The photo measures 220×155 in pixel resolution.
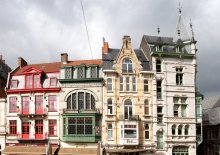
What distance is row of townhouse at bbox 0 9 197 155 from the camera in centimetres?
4128

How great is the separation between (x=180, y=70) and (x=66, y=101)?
13625 millimetres

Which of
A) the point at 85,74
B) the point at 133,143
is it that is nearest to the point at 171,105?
the point at 133,143

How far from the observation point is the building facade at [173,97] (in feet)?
138

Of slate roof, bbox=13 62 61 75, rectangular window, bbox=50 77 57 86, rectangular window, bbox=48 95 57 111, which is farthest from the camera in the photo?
slate roof, bbox=13 62 61 75

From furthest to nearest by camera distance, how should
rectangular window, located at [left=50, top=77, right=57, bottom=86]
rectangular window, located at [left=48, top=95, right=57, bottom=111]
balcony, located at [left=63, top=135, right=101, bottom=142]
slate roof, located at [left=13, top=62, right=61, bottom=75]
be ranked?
slate roof, located at [left=13, top=62, right=61, bottom=75]
rectangular window, located at [left=50, top=77, right=57, bottom=86]
rectangular window, located at [left=48, top=95, right=57, bottom=111]
balcony, located at [left=63, top=135, right=101, bottom=142]

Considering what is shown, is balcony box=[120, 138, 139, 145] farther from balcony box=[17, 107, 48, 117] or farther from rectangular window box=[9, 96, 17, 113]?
rectangular window box=[9, 96, 17, 113]

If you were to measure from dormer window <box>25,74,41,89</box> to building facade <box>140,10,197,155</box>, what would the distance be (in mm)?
13230

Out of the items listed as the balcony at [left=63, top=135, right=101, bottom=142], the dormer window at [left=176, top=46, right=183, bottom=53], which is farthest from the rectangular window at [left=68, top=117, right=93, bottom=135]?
the dormer window at [left=176, top=46, right=183, bottom=53]

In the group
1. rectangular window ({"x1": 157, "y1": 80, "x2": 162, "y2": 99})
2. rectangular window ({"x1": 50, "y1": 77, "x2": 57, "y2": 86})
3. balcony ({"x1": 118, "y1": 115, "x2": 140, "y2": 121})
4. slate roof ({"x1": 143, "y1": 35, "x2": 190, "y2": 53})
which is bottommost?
balcony ({"x1": 118, "y1": 115, "x2": 140, "y2": 121})

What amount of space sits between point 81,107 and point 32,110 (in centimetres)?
578

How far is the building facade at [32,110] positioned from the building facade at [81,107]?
3.43 feet

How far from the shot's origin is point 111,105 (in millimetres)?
41688

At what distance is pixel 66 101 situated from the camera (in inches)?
1666

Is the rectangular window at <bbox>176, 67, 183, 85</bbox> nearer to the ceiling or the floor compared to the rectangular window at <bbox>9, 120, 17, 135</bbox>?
nearer to the ceiling
